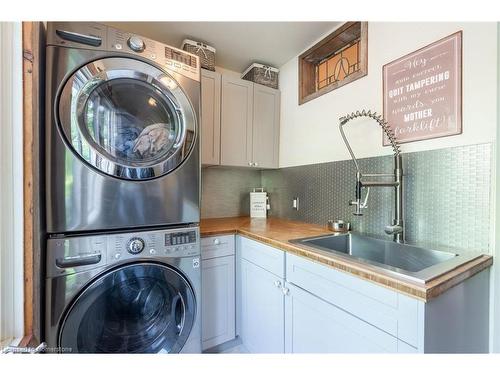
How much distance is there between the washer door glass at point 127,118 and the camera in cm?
97

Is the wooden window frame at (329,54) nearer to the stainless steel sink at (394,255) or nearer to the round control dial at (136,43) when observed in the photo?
the stainless steel sink at (394,255)

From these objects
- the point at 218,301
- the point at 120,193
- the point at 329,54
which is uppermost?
the point at 329,54

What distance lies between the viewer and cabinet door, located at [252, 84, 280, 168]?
6.75 feet

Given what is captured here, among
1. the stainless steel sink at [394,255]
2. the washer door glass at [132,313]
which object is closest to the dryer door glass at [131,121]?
the washer door glass at [132,313]

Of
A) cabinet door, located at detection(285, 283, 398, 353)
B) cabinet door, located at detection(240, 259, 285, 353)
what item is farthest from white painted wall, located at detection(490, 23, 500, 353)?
cabinet door, located at detection(240, 259, 285, 353)

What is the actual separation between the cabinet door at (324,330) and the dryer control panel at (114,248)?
2.02 ft

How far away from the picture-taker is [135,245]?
106 cm

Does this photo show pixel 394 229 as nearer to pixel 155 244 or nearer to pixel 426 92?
pixel 426 92

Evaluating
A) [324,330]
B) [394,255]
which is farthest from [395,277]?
[394,255]

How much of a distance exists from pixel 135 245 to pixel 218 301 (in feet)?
2.51

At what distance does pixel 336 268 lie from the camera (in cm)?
92

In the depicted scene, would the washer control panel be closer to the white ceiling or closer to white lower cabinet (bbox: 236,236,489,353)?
white lower cabinet (bbox: 236,236,489,353)

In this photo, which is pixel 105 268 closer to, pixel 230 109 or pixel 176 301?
pixel 176 301

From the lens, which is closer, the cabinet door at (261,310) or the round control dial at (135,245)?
the round control dial at (135,245)
